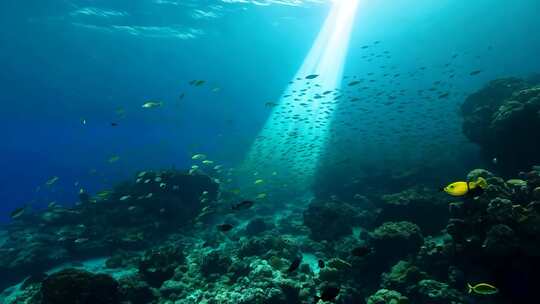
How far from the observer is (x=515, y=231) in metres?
7.25

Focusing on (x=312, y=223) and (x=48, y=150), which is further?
(x=48, y=150)

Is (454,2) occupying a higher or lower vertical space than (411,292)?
higher

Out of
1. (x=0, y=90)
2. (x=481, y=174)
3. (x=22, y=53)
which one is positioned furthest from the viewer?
(x=0, y=90)

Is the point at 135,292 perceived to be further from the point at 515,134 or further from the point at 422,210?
the point at 515,134

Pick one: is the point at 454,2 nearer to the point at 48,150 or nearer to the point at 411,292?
the point at 411,292

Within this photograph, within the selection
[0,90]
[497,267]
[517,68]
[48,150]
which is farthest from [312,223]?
[517,68]

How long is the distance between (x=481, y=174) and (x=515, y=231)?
3257 mm

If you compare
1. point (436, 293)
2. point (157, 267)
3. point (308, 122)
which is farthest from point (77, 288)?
point (308, 122)

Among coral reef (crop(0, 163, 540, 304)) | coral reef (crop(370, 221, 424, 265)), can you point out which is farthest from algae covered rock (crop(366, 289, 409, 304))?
coral reef (crop(370, 221, 424, 265))

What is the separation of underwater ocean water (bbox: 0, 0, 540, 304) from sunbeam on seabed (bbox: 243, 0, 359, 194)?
0.51m

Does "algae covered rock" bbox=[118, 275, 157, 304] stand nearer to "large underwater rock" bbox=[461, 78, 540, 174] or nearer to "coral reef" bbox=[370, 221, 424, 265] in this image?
"coral reef" bbox=[370, 221, 424, 265]

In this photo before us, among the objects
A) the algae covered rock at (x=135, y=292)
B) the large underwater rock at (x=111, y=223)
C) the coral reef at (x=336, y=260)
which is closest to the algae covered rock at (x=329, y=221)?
the coral reef at (x=336, y=260)

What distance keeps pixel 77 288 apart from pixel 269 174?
3145 centimetres

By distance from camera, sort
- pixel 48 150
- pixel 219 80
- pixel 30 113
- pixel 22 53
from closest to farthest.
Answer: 1. pixel 22 53
2. pixel 30 113
3. pixel 219 80
4. pixel 48 150
